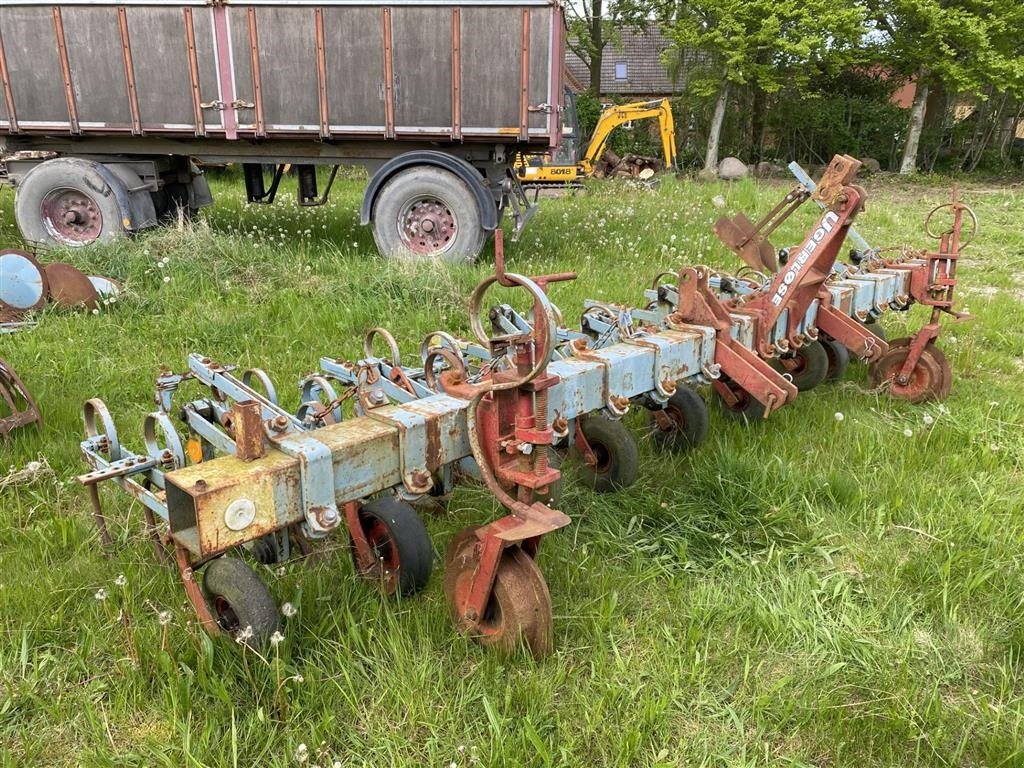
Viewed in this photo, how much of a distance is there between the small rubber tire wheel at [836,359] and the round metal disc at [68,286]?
16.6 ft

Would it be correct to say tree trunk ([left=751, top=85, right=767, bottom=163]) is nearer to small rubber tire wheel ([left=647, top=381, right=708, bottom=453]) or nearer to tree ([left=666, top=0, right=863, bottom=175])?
tree ([left=666, top=0, right=863, bottom=175])

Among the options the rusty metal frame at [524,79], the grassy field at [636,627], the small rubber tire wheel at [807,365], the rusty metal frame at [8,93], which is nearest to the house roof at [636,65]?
the rusty metal frame at [524,79]

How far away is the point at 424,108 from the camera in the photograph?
744 centimetres

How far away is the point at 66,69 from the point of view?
7547mm

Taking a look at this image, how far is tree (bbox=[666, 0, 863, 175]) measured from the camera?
62.7ft

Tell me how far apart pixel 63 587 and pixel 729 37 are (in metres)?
20.9

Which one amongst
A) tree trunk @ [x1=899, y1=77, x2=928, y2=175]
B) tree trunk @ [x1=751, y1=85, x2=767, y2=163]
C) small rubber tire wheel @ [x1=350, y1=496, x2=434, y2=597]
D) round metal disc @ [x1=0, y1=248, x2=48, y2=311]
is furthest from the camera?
tree trunk @ [x1=751, y1=85, x2=767, y2=163]

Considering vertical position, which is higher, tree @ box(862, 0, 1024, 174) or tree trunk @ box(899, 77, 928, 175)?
tree @ box(862, 0, 1024, 174)

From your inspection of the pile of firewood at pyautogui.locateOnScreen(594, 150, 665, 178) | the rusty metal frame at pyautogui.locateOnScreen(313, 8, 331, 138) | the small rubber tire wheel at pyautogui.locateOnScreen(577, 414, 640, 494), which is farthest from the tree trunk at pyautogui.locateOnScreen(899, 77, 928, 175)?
the small rubber tire wheel at pyautogui.locateOnScreen(577, 414, 640, 494)

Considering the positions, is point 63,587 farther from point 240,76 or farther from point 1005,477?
point 240,76

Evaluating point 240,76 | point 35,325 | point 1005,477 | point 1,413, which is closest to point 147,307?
point 35,325

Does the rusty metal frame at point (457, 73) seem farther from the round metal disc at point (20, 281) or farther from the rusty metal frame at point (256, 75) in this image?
the round metal disc at point (20, 281)

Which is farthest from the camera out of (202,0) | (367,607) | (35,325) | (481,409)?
(202,0)

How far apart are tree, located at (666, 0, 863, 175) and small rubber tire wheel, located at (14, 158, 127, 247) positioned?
16.4 metres
